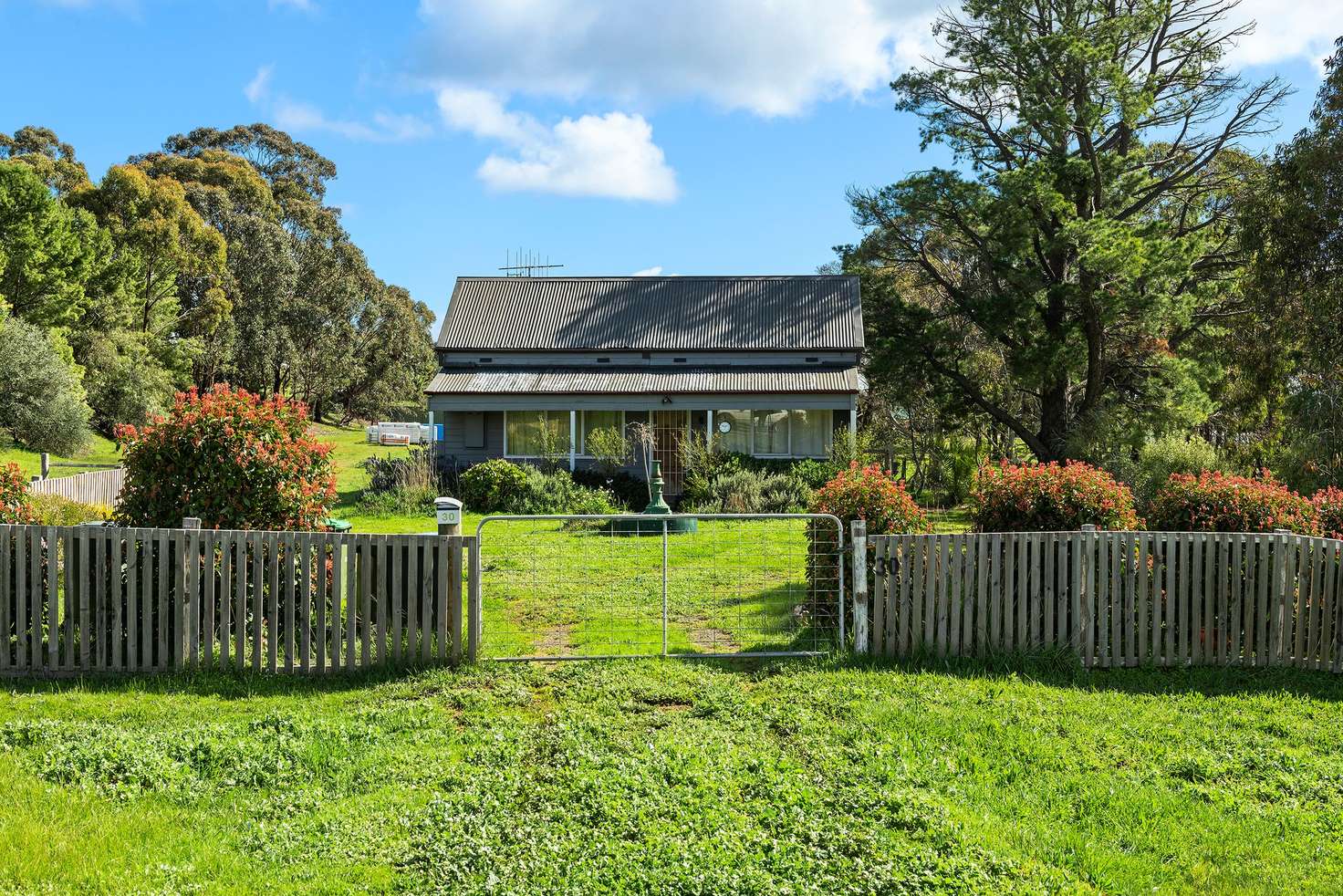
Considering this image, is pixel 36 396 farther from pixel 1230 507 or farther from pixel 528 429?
pixel 1230 507

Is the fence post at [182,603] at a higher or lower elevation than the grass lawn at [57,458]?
lower

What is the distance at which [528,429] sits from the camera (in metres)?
28.9

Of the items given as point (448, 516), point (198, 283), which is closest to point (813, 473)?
point (448, 516)

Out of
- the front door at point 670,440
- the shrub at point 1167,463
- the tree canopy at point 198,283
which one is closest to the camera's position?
the shrub at point 1167,463

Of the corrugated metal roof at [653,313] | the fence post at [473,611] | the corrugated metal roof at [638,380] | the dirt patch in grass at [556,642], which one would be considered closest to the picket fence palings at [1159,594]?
the dirt patch in grass at [556,642]

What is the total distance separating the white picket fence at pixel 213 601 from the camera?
26.3 ft

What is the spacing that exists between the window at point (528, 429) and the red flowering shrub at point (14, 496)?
62.8ft

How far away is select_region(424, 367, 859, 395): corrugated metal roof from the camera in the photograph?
27.8m

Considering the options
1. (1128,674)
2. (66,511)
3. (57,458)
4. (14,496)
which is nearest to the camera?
(1128,674)

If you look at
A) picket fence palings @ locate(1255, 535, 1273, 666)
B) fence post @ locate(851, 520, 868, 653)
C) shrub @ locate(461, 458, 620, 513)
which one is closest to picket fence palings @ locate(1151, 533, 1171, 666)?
picket fence palings @ locate(1255, 535, 1273, 666)

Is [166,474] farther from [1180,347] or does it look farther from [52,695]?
[1180,347]

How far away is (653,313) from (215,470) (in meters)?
24.1

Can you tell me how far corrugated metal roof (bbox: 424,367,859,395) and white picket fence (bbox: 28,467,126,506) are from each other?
34.9 ft

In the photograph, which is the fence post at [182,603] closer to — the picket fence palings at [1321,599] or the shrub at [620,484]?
the picket fence palings at [1321,599]
